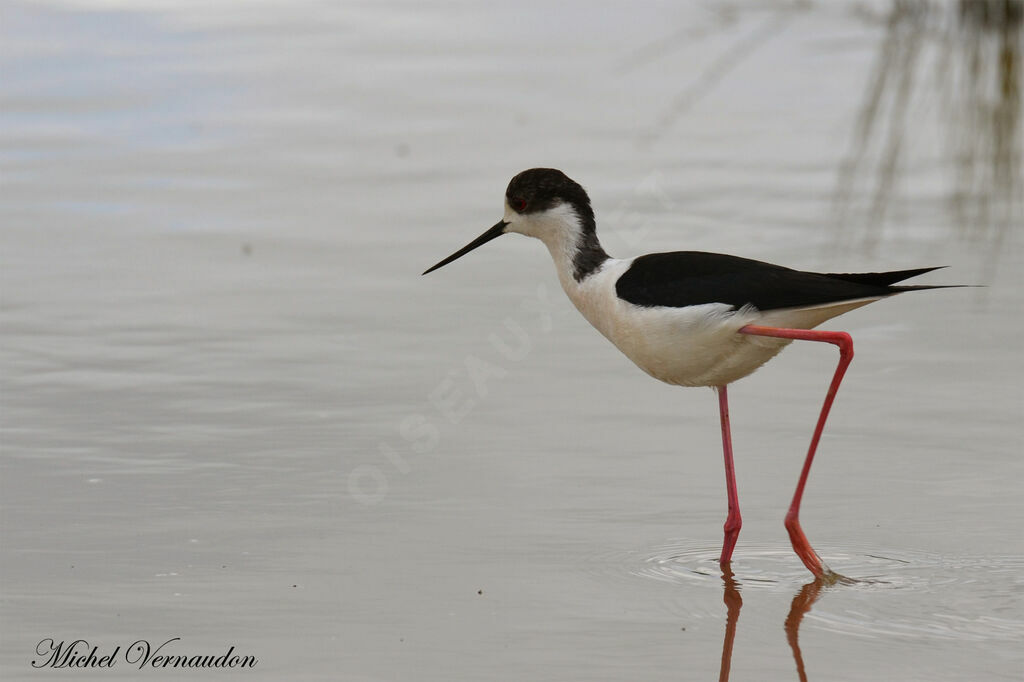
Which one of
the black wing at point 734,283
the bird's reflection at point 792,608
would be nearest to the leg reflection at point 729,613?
the bird's reflection at point 792,608

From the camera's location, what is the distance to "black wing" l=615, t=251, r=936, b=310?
4.07 m

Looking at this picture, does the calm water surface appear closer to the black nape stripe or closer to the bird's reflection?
the bird's reflection

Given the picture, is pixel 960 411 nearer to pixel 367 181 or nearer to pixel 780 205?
pixel 780 205

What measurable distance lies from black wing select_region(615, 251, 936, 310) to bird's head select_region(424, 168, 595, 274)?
28 centimetres

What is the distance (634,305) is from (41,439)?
1.59m

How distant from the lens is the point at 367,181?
741cm

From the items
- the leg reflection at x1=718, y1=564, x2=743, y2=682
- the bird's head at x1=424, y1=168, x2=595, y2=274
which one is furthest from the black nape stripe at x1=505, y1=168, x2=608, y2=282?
the leg reflection at x1=718, y1=564, x2=743, y2=682

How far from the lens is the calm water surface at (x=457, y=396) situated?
12.2 ft

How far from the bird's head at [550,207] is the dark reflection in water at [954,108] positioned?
2197 millimetres

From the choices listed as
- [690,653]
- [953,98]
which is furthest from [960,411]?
[953,98]
